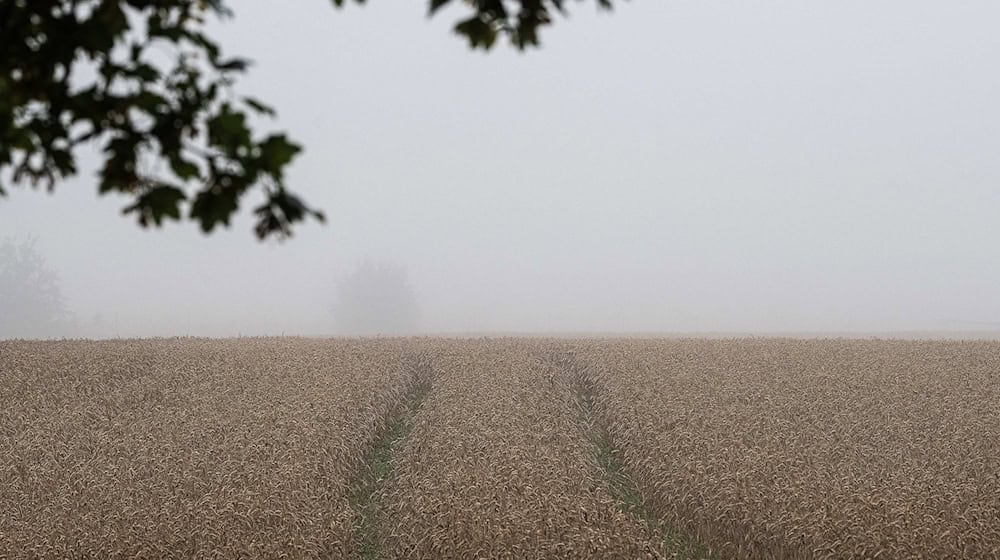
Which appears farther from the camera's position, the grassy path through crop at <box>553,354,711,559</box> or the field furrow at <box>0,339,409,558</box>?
the grassy path through crop at <box>553,354,711,559</box>

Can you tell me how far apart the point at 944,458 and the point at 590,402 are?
22.5 feet

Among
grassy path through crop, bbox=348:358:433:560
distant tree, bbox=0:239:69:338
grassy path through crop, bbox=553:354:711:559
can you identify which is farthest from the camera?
distant tree, bbox=0:239:69:338

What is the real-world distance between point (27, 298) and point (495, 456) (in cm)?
5510


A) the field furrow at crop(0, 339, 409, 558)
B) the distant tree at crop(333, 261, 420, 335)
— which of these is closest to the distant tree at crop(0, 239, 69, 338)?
the distant tree at crop(333, 261, 420, 335)

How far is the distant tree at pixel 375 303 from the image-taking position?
58.7 metres

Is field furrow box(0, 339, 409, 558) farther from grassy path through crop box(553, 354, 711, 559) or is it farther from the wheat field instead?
grassy path through crop box(553, 354, 711, 559)

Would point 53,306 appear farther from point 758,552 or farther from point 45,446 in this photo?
point 758,552

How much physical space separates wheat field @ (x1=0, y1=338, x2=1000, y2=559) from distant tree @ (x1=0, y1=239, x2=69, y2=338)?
39812 millimetres

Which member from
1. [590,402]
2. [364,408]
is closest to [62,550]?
[364,408]

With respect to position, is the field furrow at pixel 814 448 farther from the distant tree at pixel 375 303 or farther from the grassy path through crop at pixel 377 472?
the distant tree at pixel 375 303

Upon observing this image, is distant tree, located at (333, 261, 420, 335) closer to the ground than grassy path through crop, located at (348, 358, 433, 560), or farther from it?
farther from it

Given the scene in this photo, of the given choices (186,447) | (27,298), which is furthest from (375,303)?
(186,447)

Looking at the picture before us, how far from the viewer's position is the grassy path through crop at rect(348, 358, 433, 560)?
31.8ft

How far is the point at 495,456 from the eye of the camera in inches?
435
